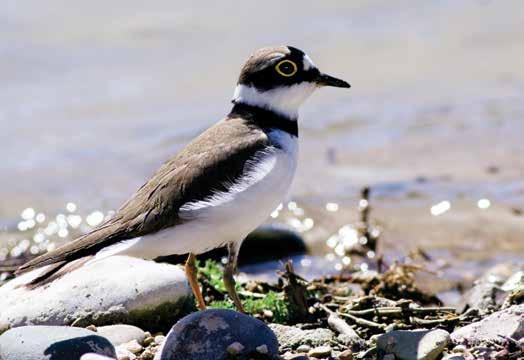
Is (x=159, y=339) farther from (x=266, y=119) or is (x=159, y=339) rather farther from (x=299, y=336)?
(x=266, y=119)

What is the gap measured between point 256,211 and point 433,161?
6923 millimetres

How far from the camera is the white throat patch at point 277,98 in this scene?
6539 millimetres

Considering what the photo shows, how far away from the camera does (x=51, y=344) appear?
17.8 ft

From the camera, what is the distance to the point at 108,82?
612 inches

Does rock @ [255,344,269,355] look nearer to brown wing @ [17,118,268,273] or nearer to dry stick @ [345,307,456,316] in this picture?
brown wing @ [17,118,268,273]

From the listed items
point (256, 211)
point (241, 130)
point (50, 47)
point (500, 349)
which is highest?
point (50, 47)

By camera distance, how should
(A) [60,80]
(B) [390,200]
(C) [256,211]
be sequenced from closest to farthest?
(C) [256,211] < (B) [390,200] < (A) [60,80]

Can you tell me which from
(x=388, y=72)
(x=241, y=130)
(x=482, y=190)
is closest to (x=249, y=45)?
(x=388, y=72)

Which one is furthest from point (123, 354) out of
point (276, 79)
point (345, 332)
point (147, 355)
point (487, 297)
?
point (487, 297)

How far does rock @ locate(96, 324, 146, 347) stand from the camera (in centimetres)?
609

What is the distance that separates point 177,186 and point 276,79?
3.35ft

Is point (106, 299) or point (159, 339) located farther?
point (106, 299)

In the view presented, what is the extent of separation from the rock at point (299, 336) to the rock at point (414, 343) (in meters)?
0.46

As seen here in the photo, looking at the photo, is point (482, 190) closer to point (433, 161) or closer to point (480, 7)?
point (433, 161)
